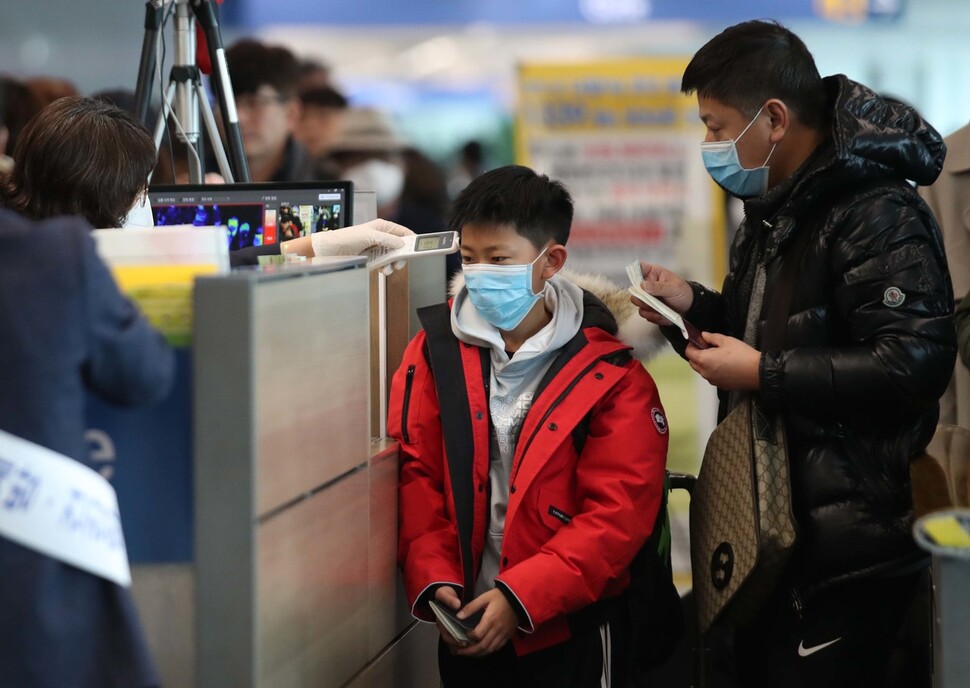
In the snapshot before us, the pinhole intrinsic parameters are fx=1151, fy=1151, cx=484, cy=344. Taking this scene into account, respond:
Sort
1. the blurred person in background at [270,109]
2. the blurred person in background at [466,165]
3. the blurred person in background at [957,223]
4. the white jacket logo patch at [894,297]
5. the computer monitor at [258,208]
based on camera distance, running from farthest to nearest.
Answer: the blurred person in background at [466,165]
the blurred person in background at [270,109]
the blurred person in background at [957,223]
the computer monitor at [258,208]
the white jacket logo patch at [894,297]

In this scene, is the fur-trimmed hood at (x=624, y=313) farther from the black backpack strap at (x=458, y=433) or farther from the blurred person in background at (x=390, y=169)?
the blurred person in background at (x=390, y=169)

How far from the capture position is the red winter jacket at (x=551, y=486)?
2018 mm

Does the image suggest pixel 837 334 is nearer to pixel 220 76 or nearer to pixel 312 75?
pixel 220 76

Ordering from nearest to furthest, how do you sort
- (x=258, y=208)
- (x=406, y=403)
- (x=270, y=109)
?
(x=406, y=403)
(x=258, y=208)
(x=270, y=109)

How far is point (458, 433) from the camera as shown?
2.11 metres

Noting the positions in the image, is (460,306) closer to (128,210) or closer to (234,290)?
(128,210)

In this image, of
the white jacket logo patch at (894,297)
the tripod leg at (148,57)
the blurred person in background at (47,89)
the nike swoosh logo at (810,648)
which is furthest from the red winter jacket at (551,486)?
the blurred person in background at (47,89)

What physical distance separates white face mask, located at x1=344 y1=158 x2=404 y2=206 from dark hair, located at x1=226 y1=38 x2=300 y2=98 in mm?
405

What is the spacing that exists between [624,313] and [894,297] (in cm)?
61

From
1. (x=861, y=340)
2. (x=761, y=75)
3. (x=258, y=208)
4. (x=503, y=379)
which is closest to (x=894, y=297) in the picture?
(x=861, y=340)

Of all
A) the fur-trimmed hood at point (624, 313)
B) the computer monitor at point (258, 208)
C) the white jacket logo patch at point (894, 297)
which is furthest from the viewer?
the computer monitor at point (258, 208)

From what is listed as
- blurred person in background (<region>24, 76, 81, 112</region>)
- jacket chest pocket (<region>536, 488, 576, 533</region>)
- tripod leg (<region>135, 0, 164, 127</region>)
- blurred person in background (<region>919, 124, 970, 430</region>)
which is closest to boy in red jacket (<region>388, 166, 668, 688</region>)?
jacket chest pocket (<region>536, 488, 576, 533</region>)

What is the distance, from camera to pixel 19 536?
1366 mm

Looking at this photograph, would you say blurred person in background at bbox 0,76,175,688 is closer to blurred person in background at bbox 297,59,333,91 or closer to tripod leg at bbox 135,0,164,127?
tripod leg at bbox 135,0,164,127
